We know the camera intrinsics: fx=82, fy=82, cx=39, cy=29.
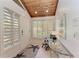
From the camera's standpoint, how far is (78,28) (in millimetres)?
676

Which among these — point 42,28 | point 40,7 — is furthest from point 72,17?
point 40,7

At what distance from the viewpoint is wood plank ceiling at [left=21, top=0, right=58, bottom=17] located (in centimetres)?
155

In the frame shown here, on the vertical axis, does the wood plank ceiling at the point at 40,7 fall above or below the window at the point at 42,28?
above

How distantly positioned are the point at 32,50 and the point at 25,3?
3.46 feet

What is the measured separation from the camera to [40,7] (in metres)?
1.67

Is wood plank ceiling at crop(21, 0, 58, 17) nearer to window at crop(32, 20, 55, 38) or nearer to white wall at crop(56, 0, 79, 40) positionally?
window at crop(32, 20, 55, 38)

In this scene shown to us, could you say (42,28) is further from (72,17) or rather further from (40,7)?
(72,17)

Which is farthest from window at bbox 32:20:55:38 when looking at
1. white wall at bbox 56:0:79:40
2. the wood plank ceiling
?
white wall at bbox 56:0:79:40

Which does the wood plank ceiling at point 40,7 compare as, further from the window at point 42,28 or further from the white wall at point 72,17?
the white wall at point 72,17

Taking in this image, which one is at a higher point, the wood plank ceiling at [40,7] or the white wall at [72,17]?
the wood plank ceiling at [40,7]

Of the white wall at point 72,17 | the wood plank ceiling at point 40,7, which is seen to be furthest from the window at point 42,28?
the white wall at point 72,17

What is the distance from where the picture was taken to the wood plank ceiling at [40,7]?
155 centimetres

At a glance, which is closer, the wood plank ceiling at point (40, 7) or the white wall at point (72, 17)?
the white wall at point (72, 17)

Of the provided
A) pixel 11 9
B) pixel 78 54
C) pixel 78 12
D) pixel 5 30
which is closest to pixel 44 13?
pixel 11 9
